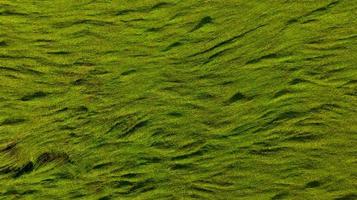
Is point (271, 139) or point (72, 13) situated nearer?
point (271, 139)

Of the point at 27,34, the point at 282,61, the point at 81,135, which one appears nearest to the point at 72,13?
the point at 27,34

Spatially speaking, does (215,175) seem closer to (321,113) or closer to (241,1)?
(321,113)

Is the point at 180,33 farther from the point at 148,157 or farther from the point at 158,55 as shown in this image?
the point at 148,157

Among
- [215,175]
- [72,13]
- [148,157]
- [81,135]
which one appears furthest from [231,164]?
[72,13]

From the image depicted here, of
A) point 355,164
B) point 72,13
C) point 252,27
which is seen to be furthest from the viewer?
point 72,13

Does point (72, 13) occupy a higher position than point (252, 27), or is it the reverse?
point (72, 13)

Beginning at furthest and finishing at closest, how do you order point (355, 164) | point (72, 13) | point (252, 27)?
point (72, 13) → point (252, 27) → point (355, 164)

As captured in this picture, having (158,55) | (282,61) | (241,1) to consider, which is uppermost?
(241,1)
